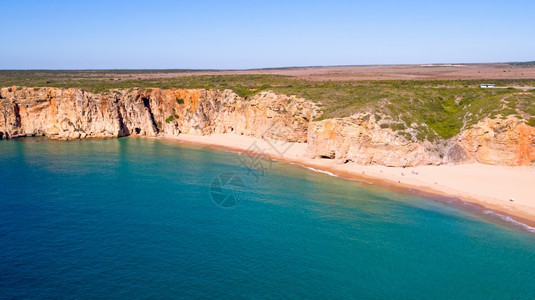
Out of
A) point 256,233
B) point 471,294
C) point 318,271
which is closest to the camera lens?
point 471,294

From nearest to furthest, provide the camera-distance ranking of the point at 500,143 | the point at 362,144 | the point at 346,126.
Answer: the point at 500,143
the point at 362,144
the point at 346,126

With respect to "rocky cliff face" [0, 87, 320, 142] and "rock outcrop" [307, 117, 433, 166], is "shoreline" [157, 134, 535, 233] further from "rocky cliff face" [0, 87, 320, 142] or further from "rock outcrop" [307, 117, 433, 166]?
"rocky cliff face" [0, 87, 320, 142]

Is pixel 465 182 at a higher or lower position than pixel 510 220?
higher

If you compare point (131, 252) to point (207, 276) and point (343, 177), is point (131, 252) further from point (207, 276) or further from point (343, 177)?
point (343, 177)

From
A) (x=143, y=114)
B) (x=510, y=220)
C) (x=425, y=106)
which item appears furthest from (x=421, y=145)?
(x=143, y=114)

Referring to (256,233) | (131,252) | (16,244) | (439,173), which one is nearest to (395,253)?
(256,233)

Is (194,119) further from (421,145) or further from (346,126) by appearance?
(421,145)

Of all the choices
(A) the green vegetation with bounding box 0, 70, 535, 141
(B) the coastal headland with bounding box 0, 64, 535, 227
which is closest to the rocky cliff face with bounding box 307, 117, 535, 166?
(B) the coastal headland with bounding box 0, 64, 535, 227
